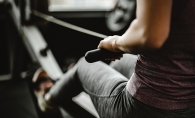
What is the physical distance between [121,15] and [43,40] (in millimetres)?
1322

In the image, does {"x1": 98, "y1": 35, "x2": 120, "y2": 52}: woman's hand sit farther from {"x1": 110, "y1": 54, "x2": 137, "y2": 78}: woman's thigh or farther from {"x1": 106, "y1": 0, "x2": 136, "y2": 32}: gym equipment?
{"x1": 106, "y1": 0, "x2": 136, "y2": 32}: gym equipment

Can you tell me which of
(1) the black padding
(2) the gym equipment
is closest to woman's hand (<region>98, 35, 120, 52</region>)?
(1) the black padding

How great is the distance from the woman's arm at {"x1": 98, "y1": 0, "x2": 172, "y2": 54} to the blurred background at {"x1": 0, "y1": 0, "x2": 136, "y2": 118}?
1.87 ft

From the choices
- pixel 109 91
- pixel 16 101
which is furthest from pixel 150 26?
pixel 16 101

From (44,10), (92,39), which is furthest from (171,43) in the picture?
(92,39)

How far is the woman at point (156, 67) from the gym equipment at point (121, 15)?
6.92 feet

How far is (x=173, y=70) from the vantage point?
76 cm

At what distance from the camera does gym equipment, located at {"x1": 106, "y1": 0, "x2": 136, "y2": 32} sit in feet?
9.82

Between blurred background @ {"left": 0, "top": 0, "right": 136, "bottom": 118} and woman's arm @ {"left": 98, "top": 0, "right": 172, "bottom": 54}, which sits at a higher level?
woman's arm @ {"left": 98, "top": 0, "right": 172, "bottom": 54}

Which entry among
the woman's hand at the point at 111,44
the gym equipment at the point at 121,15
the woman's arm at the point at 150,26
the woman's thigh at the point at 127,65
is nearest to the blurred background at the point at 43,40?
the gym equipment at the point at 121,15

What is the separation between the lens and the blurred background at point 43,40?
190 cm

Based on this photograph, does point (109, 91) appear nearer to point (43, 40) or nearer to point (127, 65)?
point (127, 65)

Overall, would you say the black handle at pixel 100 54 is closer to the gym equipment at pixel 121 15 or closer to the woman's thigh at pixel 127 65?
the woman's thigh at pixel 127 65

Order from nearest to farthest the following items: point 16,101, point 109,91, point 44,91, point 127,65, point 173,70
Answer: point 173,70 → point 109,91 → point 127,65 → point 44,91 → point 16,101
